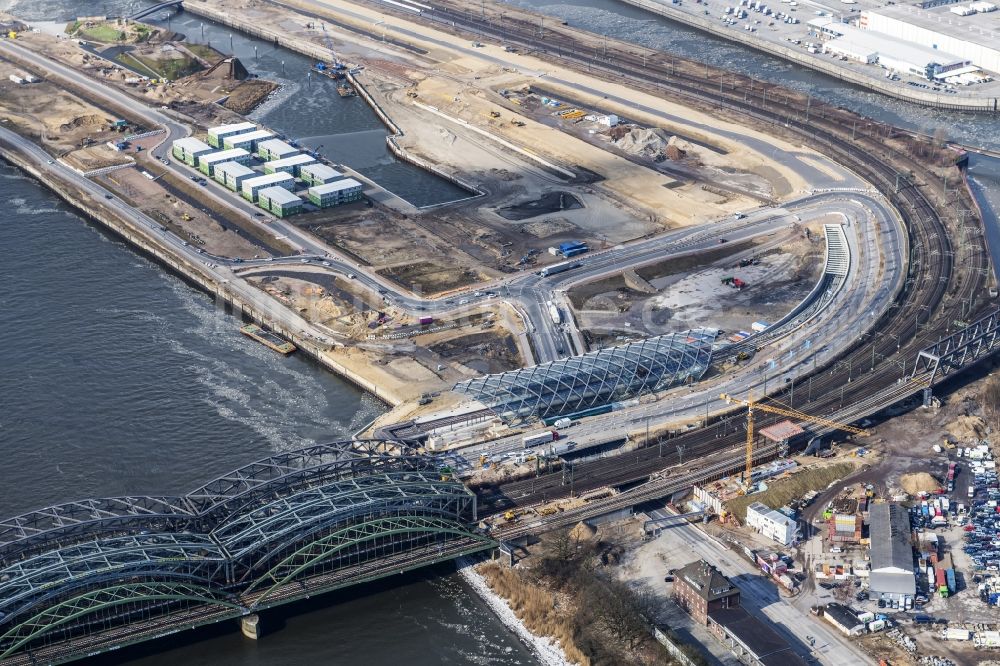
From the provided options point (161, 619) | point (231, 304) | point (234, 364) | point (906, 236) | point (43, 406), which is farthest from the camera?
point (906, 236)

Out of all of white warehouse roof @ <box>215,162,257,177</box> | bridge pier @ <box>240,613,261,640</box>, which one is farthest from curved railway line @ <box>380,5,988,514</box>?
white warehouse roof @ <box>215,162,257,177</box>

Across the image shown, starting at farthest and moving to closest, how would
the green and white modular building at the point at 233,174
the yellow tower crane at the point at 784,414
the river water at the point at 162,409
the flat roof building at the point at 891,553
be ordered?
the green and white modular building at the point at 233,174
the yellow tower crane at the point at 784,414
the flat roof building at the point at 891,553
the river water at the point at 162,409

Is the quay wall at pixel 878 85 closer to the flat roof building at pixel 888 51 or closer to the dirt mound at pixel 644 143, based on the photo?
the flat roof building at pixel 888 51

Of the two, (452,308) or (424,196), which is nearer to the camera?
(452,308)

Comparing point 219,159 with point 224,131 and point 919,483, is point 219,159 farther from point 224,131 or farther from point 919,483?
point 919,483

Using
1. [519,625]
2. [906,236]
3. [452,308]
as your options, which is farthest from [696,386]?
[906,236]

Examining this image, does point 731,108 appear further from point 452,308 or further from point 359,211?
point 452,308

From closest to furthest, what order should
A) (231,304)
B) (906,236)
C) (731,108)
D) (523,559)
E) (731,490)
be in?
1. (523,559)
2. (731,490)
3. (231,304)
4. (906,236)
5. (731,108)

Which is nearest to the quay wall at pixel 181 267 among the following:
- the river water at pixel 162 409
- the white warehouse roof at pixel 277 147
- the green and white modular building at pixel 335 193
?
the river water at pixel 162 409
